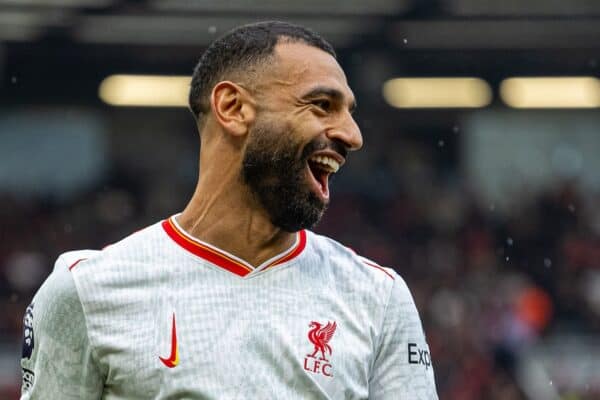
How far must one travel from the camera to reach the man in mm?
2381

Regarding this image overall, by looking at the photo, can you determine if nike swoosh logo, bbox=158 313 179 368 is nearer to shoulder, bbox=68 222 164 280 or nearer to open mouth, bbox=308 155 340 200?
shoulder, bbox=68 222 164 280

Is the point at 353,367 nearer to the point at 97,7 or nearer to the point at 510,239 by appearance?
the point at 97,7

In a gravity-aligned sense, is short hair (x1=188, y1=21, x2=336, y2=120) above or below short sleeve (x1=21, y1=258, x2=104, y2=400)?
above

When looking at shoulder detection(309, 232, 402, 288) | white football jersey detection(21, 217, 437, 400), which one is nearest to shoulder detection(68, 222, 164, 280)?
white football jersey detection(21, 217, 437, 400)

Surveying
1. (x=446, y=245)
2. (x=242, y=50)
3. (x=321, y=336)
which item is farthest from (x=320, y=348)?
(x=446, y=245)

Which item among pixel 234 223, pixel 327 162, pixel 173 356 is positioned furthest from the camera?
pixel 234 223

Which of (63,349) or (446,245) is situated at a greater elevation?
(63,349)

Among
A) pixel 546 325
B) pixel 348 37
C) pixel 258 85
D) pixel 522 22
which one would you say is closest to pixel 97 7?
pixel 348 37

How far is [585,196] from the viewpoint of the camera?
611 inches

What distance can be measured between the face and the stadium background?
31.2 ft

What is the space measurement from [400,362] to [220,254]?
0.44m

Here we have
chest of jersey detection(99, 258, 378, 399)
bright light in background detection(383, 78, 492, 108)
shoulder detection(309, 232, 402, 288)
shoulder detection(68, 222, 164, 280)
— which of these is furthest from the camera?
bright light in background detection(383, 78, 492, 108)

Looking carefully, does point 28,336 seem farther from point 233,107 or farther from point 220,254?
point 233,107

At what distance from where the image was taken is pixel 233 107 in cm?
259
